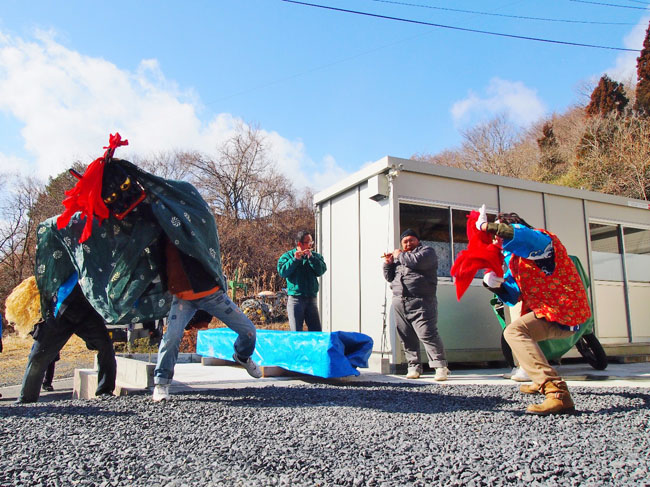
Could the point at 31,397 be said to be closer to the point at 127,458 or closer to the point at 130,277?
A: the point at 130,277

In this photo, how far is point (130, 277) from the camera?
3.50 metres

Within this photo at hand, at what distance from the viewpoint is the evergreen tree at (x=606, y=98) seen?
82.6 feet

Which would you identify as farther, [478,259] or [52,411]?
[478,259]

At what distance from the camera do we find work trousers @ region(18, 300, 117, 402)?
3707mm

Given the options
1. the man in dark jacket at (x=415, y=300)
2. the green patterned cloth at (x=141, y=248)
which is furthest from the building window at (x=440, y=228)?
the green patterned cloth at (x=141, y=248)

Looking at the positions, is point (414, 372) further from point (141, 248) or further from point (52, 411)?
point (52, 411)

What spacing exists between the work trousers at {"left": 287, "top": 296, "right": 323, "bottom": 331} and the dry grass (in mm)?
4457

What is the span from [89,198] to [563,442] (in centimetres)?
314

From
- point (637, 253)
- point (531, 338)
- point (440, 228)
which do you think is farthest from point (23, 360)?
point (637, 253)

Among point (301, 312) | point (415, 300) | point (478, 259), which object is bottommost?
point (301, 312)

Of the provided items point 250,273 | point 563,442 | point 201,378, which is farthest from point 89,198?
point 250,273

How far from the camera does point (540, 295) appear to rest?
351 centimetres

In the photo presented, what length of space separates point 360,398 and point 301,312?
221 centimetres

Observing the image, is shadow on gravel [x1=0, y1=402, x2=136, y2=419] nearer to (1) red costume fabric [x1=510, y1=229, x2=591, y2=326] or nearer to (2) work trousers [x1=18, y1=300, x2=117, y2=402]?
(2) work trousers [x1=18, y1=300, x2=117, y2=402]
